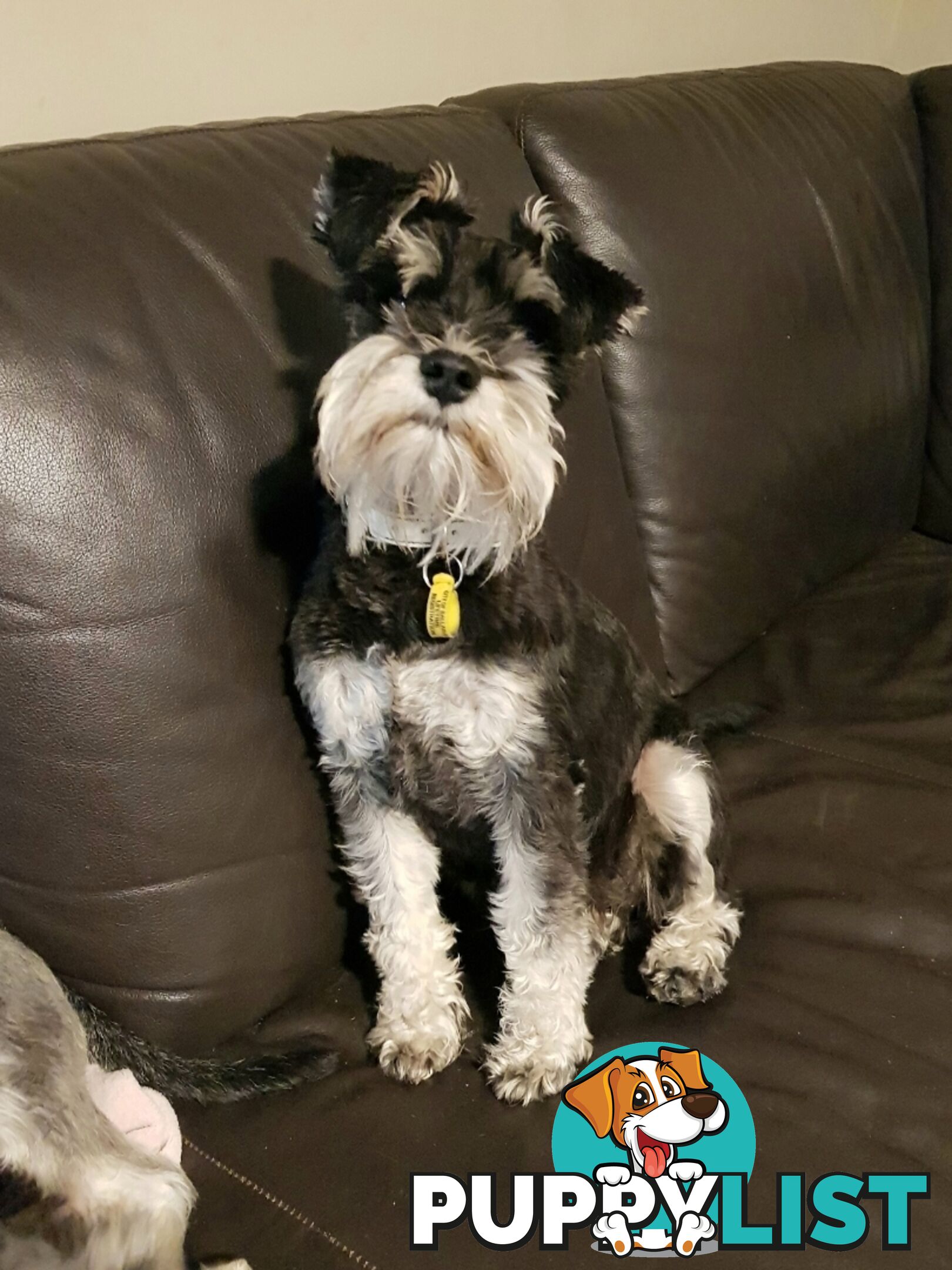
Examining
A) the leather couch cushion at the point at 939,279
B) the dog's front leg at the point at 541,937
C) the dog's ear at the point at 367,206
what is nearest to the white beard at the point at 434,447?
the dog's ear at the point at 367,206

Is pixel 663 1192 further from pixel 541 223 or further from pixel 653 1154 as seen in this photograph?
pixel 541 223

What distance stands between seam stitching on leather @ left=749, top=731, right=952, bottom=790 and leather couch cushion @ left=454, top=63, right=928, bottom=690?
23 cm

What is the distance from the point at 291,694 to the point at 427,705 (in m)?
0.21

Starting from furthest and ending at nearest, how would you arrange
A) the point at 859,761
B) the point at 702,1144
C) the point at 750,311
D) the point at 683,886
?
1. the point at 750,311
2. the point at 859,761
3. the point at 683,886
4. the point at 702,1144

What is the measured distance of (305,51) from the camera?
1.96 m

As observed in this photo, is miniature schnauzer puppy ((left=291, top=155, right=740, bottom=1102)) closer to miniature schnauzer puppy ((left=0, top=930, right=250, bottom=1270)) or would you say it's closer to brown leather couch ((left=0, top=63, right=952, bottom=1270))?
brown leather couch ((left=0, top=63, right=952, bottom=1270))

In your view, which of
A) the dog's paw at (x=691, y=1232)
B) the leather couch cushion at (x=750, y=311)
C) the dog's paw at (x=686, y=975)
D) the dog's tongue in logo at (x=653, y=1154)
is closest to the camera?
the dog's paw at (x=691, y=1232)

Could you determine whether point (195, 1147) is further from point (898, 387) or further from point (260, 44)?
point (898, 387)

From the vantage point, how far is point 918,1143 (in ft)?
4.11

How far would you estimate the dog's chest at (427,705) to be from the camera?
4.39 ft

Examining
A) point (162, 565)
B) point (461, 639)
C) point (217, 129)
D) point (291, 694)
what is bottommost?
point (291, 694)

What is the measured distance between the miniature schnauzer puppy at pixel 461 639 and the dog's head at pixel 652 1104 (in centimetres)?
5

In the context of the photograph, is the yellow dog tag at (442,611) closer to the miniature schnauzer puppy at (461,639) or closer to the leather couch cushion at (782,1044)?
the miniature schnauzer puppy at (461,639)

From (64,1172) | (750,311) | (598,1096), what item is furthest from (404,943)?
(750,311)
